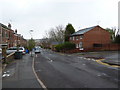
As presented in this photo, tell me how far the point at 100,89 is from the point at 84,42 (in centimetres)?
3987

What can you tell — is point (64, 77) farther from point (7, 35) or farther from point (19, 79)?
point (7, 35)

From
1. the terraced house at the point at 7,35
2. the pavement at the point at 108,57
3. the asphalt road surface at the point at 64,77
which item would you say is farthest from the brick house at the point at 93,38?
the asphalt road surface at the point at 64,77

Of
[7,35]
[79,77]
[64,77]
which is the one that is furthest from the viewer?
[7,35]

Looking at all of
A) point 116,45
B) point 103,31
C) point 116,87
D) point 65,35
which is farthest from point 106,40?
point 116,87

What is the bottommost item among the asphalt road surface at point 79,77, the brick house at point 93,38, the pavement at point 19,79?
the pavement at point 19,79

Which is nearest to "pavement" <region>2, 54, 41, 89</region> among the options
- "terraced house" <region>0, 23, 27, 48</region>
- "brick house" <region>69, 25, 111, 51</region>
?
"terraced house" <region>0, 23, 27, 48</region>

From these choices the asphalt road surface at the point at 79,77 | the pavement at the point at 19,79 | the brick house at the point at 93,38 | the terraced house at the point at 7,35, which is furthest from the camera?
the brick house at the point at 93,38

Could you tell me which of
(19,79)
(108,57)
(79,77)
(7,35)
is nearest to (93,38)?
(108,57)

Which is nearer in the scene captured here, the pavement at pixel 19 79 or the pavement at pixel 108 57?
Result: the pavement at pixel 19 79

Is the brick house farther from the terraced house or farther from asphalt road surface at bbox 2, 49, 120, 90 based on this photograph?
asphalt road surface at bbox 2, 49, 120, 90

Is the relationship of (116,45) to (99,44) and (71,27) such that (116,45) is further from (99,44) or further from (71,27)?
(71,27)

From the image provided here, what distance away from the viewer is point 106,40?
48812 mm

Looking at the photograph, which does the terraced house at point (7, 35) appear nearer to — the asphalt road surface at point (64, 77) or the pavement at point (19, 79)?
the pavement at point (19, 79)

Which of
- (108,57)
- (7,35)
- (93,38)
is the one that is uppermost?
(7,35)
